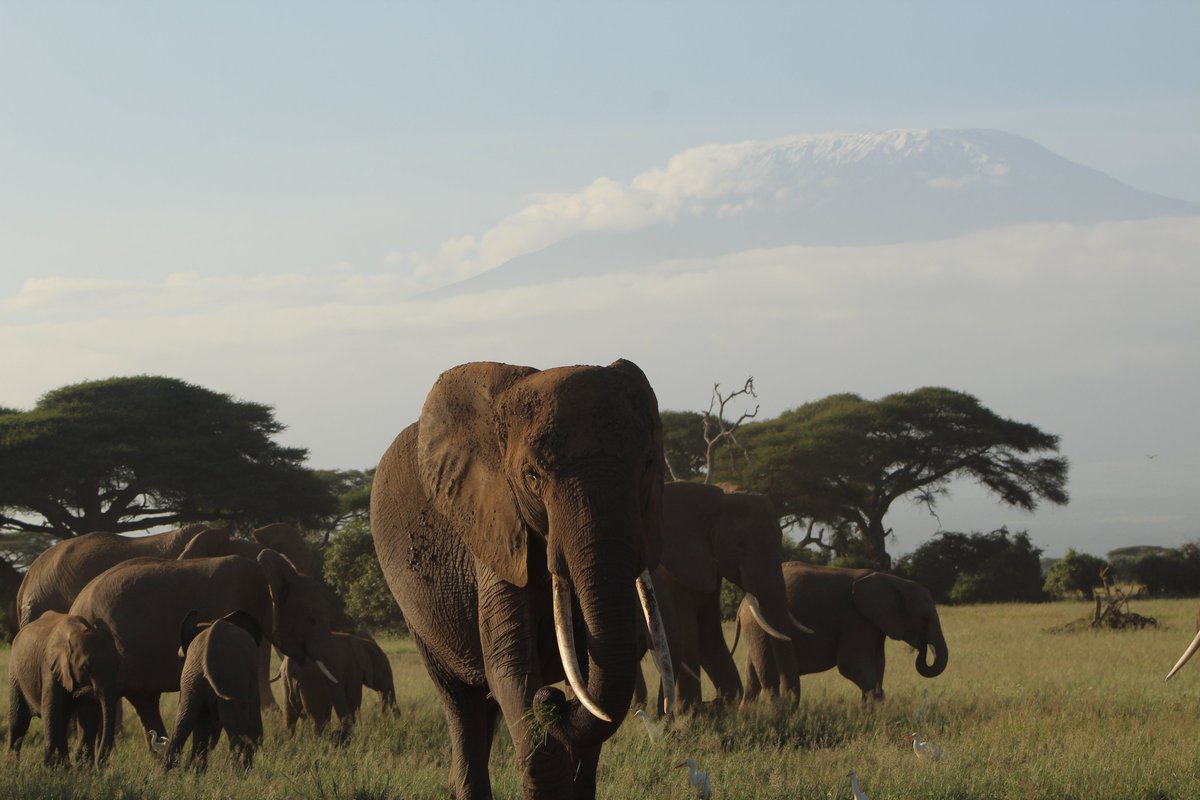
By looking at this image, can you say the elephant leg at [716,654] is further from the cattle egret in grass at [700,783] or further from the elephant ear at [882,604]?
the cattle egret in grass at [700,783]

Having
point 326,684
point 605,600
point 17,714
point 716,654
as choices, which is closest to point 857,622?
point 716,654

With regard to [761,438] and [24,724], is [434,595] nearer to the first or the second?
[24,724]

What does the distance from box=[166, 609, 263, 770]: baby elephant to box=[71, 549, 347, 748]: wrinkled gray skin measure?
1.31 meters

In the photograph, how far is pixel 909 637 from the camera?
14180 mm

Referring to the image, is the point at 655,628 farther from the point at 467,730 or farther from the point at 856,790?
the point at 856,790

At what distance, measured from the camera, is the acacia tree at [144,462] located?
111 feet

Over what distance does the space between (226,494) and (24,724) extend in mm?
23343

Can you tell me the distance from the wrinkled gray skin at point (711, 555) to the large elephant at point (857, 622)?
157 cm

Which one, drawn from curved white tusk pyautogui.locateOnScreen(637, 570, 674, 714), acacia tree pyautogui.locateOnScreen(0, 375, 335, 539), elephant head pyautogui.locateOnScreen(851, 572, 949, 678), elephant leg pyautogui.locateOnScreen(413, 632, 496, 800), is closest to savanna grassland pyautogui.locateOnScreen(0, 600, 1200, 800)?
elephant head pyautogui.locateOnScreen(851, 572, 949, 678)

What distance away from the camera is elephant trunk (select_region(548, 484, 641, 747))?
17.5 ft

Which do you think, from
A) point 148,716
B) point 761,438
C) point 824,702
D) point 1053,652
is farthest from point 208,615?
point 761,438

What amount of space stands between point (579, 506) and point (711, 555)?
22.9ft

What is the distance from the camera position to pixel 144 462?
112ft

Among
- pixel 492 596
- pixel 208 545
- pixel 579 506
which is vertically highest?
pixel 579 506
